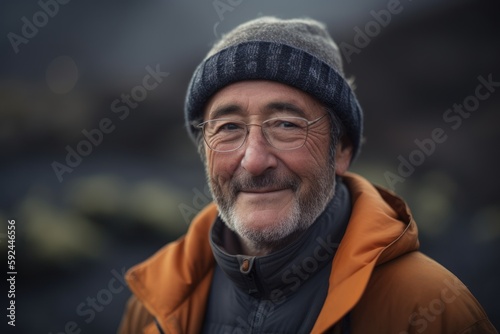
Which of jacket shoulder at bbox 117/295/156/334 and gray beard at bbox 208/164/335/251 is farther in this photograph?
jacket shoulder at bbox 117/295/156/334

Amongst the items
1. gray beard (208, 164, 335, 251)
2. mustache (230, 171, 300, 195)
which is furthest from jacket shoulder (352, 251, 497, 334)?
mustache (230, 171, 300, 195)

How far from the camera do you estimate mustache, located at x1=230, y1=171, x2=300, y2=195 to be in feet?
6.05

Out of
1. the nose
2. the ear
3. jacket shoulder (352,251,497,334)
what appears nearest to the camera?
jacket shoulder (352,251,497,334)

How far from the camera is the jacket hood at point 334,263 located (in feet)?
5.30

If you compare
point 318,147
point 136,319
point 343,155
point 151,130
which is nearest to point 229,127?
point 318,147

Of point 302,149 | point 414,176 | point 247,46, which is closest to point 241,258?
point 302,149

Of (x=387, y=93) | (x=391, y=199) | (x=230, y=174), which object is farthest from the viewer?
(x=387, y=93)

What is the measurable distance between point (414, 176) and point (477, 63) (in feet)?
3.98

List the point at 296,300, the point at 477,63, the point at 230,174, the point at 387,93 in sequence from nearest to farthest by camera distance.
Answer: the point at 296,300 → the point at 230,174 → the point at 477,63 → the point at 387,93

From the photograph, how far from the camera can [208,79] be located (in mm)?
2002

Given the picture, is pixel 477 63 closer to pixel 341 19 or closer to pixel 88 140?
pixel 341 19

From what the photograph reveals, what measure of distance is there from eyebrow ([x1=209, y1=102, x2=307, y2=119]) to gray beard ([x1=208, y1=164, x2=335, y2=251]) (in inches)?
10.2

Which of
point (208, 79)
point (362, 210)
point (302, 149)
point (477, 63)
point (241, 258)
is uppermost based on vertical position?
point (208, 79)

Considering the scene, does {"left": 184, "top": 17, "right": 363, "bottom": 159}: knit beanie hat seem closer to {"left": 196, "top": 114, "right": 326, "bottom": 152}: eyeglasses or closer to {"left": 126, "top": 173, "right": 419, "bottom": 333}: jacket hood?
{"left": 196, "top": 114, "right": 326, "bottom": 152}: eyeglasses
